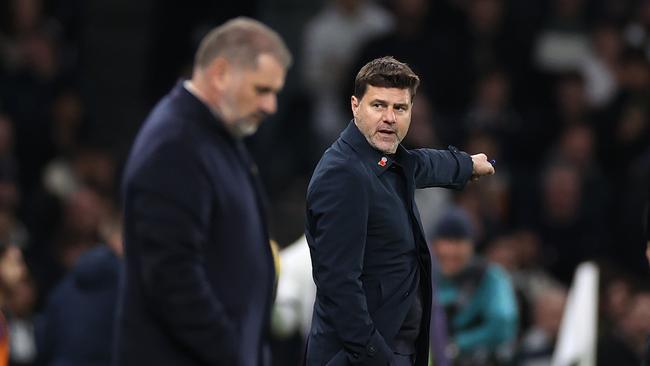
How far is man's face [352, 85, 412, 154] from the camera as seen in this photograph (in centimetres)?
371

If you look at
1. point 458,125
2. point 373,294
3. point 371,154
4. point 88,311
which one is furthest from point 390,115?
point 458,125

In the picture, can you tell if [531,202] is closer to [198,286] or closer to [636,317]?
[636,317]

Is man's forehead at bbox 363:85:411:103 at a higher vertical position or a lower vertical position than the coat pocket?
higher

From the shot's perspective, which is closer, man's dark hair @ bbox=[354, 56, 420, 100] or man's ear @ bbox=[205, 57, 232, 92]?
man's dark hair @ bbox=[354, 56, 420, 100]

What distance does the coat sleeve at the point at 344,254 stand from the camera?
3.91 meters

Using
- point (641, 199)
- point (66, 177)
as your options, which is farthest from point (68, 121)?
point (641, 199)

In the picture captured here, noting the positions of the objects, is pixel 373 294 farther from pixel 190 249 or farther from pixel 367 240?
pixel 190 249

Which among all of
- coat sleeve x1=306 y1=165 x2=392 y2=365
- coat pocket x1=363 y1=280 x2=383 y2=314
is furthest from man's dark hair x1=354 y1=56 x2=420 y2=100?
coat pocket x1=363 y1=280 x2=383 y2=314

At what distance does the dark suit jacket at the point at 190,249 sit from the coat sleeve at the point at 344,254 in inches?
27.9

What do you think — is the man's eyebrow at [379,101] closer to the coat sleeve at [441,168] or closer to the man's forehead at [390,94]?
the man's forehead at [390,94]

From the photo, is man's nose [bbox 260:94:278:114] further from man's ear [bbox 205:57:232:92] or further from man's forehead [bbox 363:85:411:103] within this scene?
man's forehead [bbox 363:85:411:103]

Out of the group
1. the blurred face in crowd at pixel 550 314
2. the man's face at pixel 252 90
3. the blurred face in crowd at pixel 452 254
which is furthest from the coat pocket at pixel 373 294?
the blurred face in crowd at pixel 550 314

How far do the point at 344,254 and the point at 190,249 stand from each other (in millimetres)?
833

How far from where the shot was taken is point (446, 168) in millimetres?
4012
